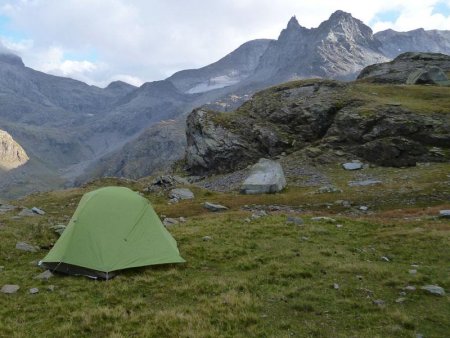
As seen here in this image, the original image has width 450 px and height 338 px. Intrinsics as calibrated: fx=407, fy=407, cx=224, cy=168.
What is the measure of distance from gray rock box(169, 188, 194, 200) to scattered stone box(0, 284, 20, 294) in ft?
106

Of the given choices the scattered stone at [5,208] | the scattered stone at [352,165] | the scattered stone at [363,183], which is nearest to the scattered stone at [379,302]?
the scattered stone at [363,183]

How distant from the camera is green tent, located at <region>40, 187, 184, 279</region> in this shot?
17.1 m

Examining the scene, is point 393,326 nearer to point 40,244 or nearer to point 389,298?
point 389,298

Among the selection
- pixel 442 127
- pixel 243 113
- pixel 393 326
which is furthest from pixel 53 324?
pixel 243 113

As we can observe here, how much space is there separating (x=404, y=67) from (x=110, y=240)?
102 m

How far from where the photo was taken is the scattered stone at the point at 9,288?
49.9ft

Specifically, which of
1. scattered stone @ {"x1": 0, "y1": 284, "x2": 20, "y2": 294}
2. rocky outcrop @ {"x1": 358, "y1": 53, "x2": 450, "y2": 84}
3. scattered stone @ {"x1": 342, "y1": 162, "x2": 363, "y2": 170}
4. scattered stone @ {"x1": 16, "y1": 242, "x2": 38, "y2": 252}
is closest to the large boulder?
rocky outcrop @ {"x1": 358, "y1": 53, "x2": 450, "y2": 84}

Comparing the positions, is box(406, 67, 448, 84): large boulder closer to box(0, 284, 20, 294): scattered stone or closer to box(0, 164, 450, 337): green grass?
box(0, 164, 450, 337): green grass

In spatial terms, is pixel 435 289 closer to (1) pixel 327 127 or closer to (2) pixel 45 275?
(2) pixel 45 275

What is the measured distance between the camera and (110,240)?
1777 cm

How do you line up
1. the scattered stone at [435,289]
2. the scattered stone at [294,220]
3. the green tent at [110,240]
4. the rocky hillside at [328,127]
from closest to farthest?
1. the scattered stone at [435,289]
2. the green tent at [110,240]
3. the scattered stone at [294,220]
4. the rocky hillside at [328,127]

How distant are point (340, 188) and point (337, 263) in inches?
1093

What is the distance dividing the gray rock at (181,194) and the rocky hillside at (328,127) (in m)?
20.6

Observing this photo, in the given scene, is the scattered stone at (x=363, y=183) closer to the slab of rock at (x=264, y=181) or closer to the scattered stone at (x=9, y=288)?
the slab of rock at (x=264, y=181)
